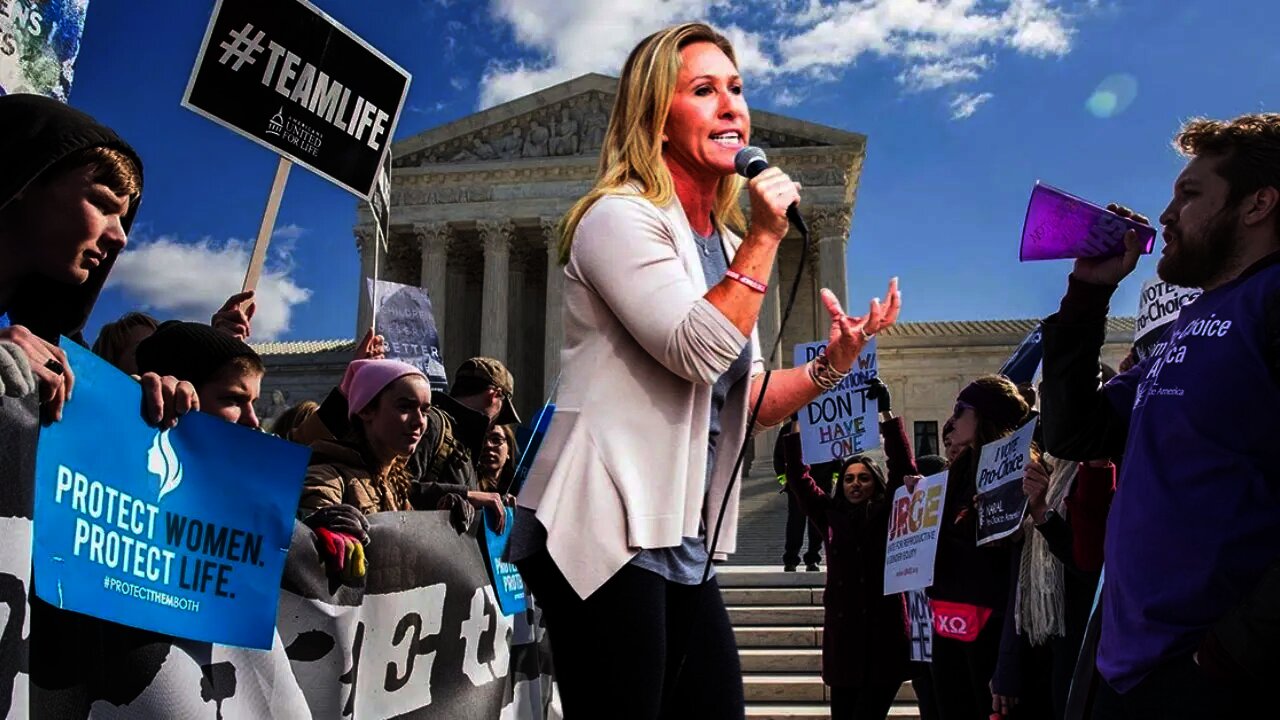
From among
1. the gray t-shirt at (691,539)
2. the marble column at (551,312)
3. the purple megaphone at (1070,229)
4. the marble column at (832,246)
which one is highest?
the marble column at (832,246)

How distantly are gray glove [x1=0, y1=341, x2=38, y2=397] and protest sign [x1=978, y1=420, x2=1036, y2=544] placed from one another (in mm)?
4245

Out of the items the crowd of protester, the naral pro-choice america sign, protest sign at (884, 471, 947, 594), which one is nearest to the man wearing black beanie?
the crowd of protester

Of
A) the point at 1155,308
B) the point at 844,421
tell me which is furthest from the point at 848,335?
the point at 844,421

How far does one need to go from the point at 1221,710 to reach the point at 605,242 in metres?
1.28

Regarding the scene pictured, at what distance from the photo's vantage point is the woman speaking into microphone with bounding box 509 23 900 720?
169 centimetres

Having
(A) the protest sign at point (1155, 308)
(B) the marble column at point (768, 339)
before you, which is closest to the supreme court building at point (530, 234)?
(B) the marble column at point (768, 339)

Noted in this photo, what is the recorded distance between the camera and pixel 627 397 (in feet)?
5.75

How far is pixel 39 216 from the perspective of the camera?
2154mm

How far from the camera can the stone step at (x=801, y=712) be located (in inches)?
321

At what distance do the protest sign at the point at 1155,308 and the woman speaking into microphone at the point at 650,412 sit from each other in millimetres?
3266

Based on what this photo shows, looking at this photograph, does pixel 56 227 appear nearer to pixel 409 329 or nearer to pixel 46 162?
pixel 46 162

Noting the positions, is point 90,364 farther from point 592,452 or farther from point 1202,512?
point 1202,512

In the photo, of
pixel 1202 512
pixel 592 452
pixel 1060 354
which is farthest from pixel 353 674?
pixel 1202 512

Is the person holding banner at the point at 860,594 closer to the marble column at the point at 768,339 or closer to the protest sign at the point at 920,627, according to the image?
the protest sign at the point at 920,627
